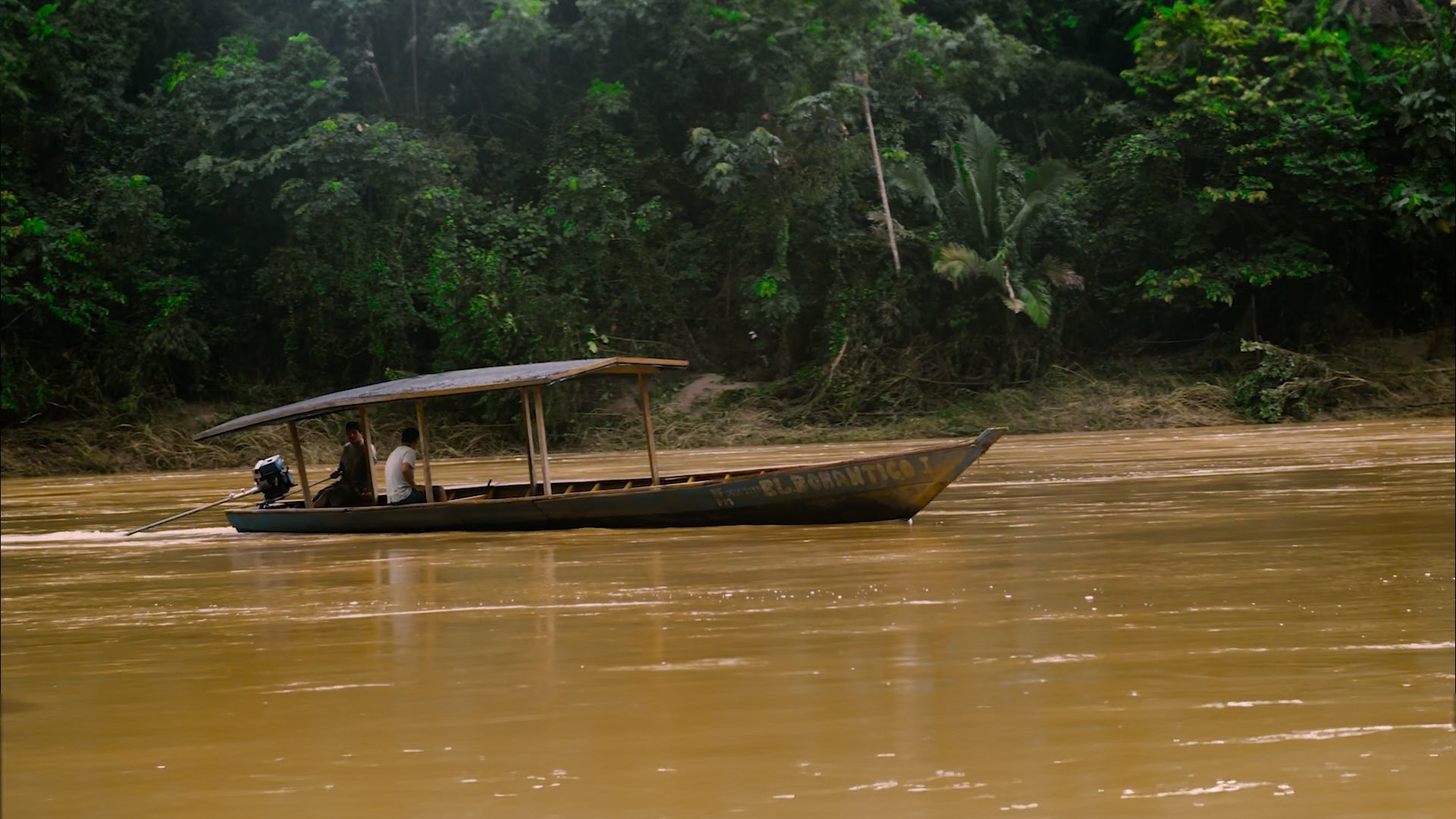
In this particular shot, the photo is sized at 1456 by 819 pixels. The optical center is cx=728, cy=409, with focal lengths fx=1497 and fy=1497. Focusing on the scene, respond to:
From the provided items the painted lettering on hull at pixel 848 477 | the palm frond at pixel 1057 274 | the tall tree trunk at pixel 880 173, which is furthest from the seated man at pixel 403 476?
the palm frond at pixel 1057 274

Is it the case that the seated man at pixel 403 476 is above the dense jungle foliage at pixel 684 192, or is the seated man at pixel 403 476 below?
below

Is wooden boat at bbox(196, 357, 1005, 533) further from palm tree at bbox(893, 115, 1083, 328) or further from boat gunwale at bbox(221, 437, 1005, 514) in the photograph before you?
palm tree at bbox(893, 115, 1083, 328)

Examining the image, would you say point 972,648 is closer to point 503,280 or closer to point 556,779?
point 556,779

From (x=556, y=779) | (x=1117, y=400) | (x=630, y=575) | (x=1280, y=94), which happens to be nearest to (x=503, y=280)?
(x=1117, y=400)

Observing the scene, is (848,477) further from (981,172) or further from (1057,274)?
(1057,274)

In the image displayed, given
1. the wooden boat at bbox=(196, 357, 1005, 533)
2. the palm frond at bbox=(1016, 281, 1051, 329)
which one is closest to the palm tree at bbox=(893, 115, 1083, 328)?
the palm frond at bbox=(1016, 281, 1051, 329)

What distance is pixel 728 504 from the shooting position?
9.80 metres

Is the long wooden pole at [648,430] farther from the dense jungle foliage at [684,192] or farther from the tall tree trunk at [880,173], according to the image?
the tall tree trunk at [880,173]

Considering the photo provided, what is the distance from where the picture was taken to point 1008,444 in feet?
61.2

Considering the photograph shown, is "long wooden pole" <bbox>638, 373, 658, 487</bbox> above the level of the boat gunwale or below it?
above

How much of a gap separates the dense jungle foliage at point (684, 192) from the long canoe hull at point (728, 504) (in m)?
9.48

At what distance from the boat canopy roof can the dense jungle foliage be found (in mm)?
8941

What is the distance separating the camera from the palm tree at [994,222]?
65.8ft

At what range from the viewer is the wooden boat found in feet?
31.2
